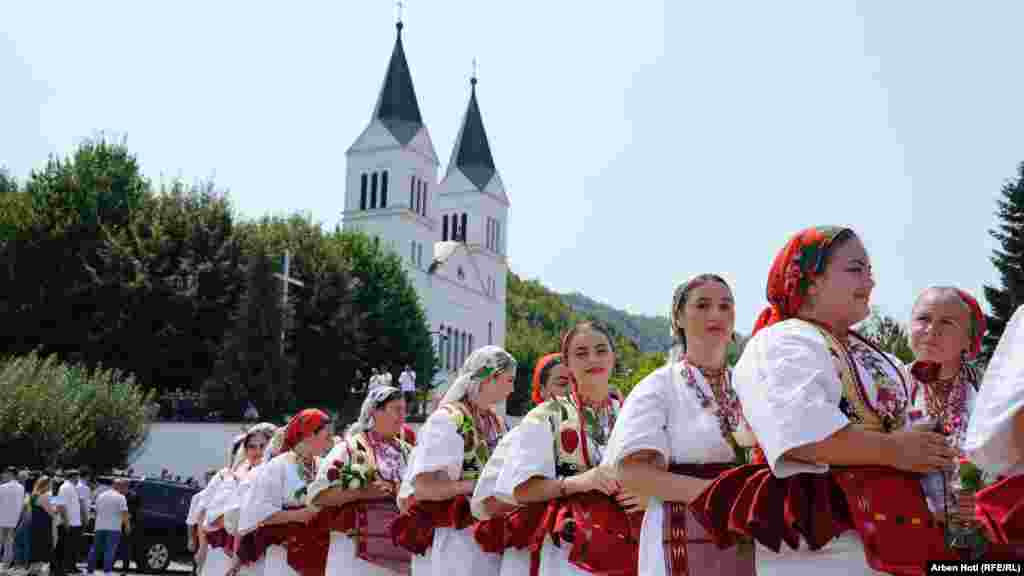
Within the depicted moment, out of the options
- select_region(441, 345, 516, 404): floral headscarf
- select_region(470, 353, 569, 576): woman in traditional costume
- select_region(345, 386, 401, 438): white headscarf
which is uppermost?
select_region(441, 345, 516, 404): floral headscarf

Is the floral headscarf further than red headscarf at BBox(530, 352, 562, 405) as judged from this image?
Yes

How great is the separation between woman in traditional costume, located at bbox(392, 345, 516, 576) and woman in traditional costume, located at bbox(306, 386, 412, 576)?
67 cm

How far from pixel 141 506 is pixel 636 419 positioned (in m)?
22.4

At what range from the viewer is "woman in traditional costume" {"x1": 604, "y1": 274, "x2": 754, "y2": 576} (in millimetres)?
4141

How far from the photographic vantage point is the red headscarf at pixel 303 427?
1008 cm

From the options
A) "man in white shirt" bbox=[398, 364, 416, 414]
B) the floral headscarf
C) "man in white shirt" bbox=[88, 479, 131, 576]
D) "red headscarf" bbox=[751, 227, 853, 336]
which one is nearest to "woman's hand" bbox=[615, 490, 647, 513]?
"red headscarf" bbox=[751, 227, 853, 336]

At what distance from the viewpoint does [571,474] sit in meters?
5.89

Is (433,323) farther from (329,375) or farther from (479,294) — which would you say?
(329,375)

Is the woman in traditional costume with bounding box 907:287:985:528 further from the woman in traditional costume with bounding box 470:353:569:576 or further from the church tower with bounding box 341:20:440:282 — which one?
the church tower with bounding box 341:20:440:282

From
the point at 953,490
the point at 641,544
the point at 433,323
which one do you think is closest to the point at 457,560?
the point at 641,544

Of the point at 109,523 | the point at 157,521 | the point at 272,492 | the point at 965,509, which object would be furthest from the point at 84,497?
the point at 965,509

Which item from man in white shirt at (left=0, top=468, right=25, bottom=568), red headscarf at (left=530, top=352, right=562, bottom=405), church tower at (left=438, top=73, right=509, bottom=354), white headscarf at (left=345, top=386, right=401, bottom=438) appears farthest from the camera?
church tower at (left=438, top=73, right=509, bottom=354)

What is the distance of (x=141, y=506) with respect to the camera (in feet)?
81.5

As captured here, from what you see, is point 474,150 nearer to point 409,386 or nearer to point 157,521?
point 409,386
